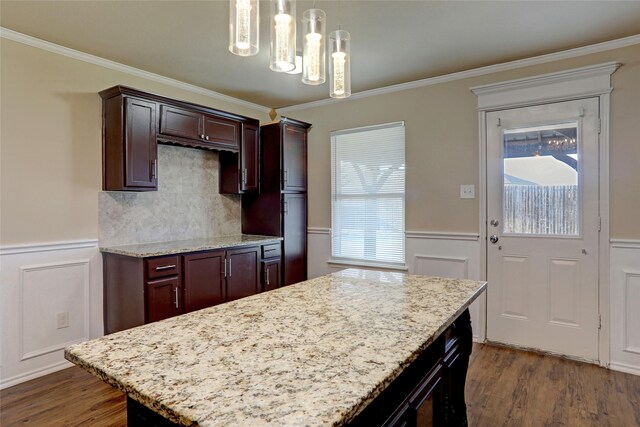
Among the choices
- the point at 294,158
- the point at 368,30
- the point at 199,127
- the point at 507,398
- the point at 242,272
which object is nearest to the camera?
the point at 507,398

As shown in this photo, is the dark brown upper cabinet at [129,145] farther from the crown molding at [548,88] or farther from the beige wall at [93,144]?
the crown molding at [548,88]

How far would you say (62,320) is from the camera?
2807 mm

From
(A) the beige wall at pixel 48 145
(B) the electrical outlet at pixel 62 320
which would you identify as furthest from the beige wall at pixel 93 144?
(B) the electrical outlet at pixel 62 320

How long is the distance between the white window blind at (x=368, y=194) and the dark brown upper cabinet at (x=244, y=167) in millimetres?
862

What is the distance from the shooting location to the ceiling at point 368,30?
2256 mm

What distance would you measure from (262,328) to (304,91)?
3.19 meters

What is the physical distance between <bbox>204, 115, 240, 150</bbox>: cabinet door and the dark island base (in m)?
2.73

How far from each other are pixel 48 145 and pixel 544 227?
3.94 metres

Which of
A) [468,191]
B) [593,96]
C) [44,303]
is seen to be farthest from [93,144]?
[593,96]

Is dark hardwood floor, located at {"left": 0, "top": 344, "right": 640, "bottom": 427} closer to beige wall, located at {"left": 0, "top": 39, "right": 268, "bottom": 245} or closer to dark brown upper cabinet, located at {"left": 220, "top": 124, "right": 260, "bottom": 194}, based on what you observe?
beige wall, located at {"left": 0, "top": 39, "right": 268, "bottom": 245}

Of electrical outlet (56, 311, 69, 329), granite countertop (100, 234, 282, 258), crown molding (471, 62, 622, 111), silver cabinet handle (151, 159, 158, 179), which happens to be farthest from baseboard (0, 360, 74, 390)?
crown molding (471, 62, 622, 111)

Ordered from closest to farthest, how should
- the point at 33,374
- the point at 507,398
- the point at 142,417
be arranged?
the point at 142,417
the point at 507,398
the point at 33,374

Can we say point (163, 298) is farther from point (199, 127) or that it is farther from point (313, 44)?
point (313, 44)

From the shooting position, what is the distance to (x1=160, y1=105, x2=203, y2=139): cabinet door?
312 centimetres
